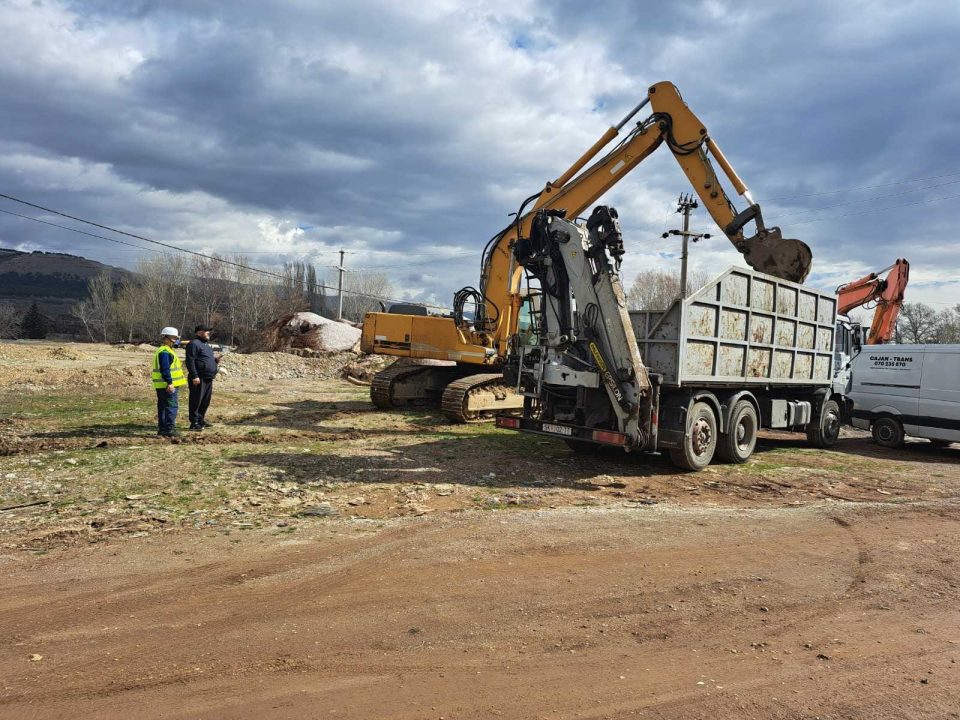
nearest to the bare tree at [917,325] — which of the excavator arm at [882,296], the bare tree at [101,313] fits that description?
the excavator arm at [882,296]

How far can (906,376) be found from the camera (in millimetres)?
12750

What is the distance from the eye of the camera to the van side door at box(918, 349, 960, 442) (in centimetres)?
1189

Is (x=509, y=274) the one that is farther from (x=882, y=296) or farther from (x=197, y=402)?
(x=882, y=296)

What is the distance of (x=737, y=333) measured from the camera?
9297mm

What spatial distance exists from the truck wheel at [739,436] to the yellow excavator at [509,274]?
2.65 meters

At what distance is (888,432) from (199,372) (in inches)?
531

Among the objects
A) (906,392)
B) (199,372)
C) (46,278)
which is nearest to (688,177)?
(906,392)

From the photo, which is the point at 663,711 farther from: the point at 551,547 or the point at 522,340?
the point at 522,340

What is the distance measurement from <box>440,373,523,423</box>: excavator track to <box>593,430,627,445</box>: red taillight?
15.5 ft

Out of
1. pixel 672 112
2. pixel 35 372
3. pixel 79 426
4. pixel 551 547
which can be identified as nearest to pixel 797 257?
pixel 672 112

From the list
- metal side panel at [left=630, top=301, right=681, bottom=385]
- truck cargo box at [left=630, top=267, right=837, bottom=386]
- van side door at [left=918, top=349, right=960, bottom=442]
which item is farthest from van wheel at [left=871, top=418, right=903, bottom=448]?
metal side panel at [left=630, top=301, right=681, bottom=385]

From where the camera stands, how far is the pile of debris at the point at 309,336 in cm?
2970

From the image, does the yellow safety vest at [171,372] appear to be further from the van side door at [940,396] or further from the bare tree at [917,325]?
the bare tree at [917,325]

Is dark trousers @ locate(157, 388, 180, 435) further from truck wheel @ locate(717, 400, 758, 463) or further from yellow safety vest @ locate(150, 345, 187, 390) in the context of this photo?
truck wheel @ locate(717, 400, 758, 463)
